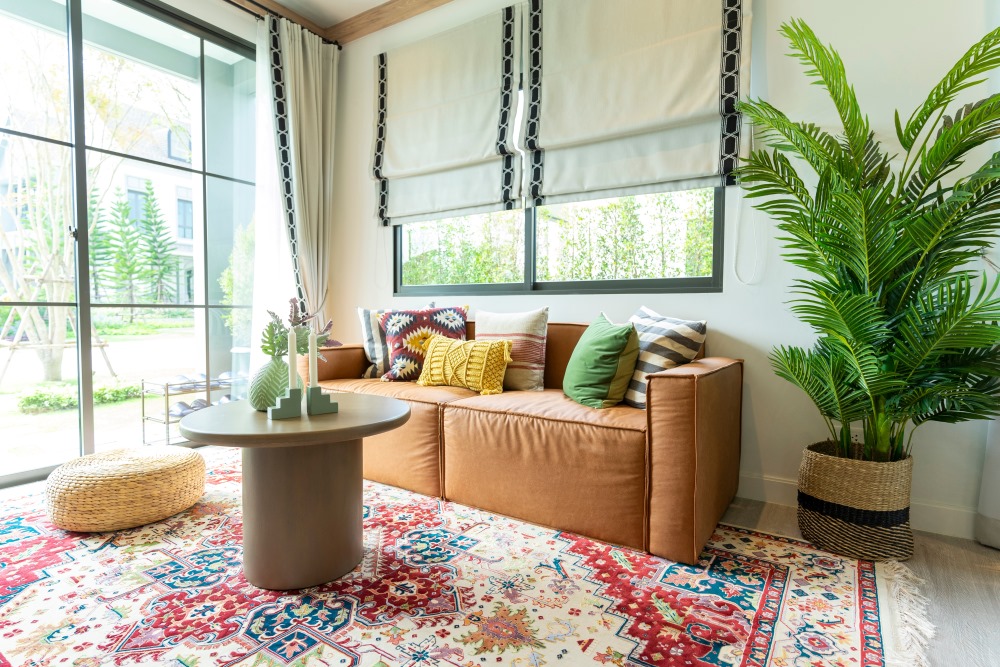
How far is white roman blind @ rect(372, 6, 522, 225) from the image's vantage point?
302 centimetres

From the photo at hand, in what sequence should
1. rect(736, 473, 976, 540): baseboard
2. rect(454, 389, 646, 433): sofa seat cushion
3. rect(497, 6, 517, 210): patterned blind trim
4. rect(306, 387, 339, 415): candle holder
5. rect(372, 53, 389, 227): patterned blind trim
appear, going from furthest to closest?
rect(372, 53, 389, 227): patterned blind trim → rect(497, 6, 517, 210): patterned blind trim → rect(736, 473, 976, 540): baseboard → rect(454, 389, 646, 433): sofa seat cushion → rect(306, 387, 339, 415): candle holder

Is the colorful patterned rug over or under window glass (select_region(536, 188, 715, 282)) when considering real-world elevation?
under

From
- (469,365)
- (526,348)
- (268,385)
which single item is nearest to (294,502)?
(268,385)

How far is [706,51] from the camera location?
236cm

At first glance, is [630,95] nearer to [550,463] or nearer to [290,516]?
[550,463]

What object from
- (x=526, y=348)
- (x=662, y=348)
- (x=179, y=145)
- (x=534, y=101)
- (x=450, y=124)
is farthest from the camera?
(x=450, y=124)

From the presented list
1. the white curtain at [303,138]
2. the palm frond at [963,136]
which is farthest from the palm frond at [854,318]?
the white curtain at [303,138]

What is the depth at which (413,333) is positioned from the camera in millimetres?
2854

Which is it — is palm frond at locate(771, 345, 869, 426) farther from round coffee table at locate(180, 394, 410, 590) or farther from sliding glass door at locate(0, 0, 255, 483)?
sliding glass door at locate(0, 0, 255, 483)

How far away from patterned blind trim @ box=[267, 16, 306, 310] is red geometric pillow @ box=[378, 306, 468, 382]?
35.0 inches

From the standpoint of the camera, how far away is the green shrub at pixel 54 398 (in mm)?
2613

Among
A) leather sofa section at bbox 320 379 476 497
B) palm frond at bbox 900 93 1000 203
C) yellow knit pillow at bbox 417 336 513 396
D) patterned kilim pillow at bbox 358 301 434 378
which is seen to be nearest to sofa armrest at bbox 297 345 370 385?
patterned kilim pillow at bbox 358 301 434 378

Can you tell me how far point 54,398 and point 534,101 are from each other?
9.60 feet

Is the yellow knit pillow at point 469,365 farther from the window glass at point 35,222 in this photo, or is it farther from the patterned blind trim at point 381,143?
the window glass at point 35,222
